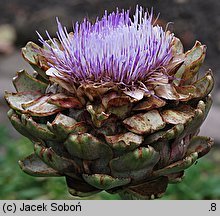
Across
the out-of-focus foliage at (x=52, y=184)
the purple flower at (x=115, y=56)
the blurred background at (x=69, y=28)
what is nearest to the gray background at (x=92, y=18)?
the blurred background at (x=69, y=28)

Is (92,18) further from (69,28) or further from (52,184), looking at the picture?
(52,184)

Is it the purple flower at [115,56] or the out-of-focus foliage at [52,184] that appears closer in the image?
the purple flower at [115,56]

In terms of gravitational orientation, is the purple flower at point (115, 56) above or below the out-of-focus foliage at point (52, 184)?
above

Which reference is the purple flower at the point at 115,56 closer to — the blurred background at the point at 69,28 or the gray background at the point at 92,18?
the blurred background at the point at 69,28

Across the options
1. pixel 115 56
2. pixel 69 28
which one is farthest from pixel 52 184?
pixel 69 28


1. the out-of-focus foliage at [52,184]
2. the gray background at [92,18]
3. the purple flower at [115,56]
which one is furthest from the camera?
the gray background at [92,18]

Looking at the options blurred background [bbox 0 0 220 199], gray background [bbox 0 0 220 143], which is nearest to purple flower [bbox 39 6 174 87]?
blurred background [bbox 0 0 220 199]
